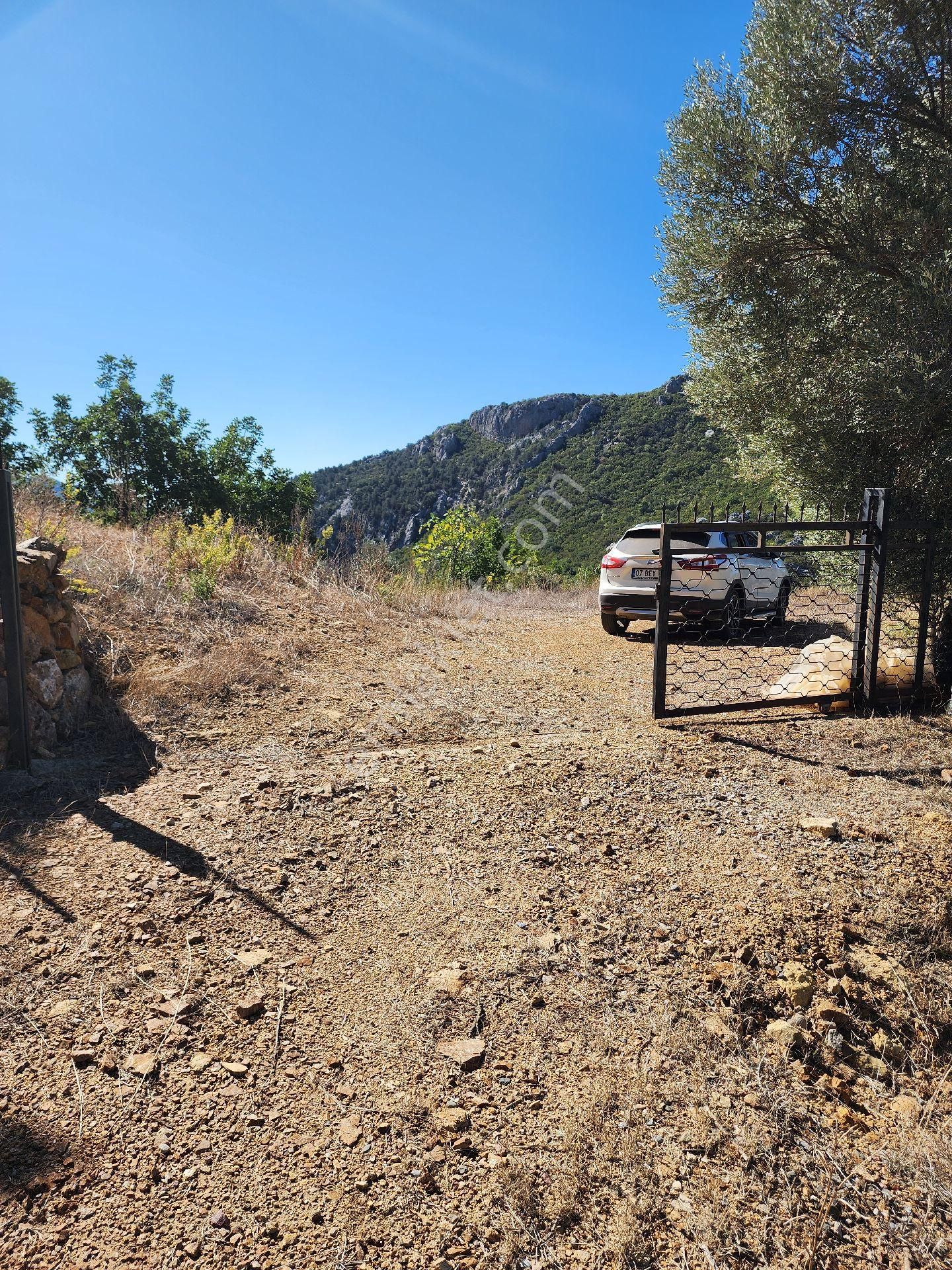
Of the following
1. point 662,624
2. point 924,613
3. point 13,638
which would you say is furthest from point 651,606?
point 13,638

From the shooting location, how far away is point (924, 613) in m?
5.27

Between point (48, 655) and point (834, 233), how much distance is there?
6.76 metres

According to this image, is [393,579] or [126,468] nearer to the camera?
[393,579]

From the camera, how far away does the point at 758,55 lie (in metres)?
5.62

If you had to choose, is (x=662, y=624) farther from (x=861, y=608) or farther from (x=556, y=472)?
(x=556, y=472)

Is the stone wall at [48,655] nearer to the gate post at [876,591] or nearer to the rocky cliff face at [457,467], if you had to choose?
the gate post at [876,591]

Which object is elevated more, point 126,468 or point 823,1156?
point 126,468

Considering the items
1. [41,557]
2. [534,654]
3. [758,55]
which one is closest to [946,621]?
[534,654]

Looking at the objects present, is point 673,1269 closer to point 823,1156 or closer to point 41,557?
point 823,1156

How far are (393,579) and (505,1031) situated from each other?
821 centimetres

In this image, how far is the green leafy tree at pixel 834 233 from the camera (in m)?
5.14

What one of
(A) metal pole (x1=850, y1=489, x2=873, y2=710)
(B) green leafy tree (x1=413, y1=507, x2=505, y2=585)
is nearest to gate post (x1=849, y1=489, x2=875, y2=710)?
(A) metal pole (x1=850, y1=489, x2=873, y2=710)

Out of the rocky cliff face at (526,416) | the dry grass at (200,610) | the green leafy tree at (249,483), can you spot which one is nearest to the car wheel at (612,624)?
the dry grass at (200,610)

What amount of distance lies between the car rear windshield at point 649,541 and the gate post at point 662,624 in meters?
3.57
